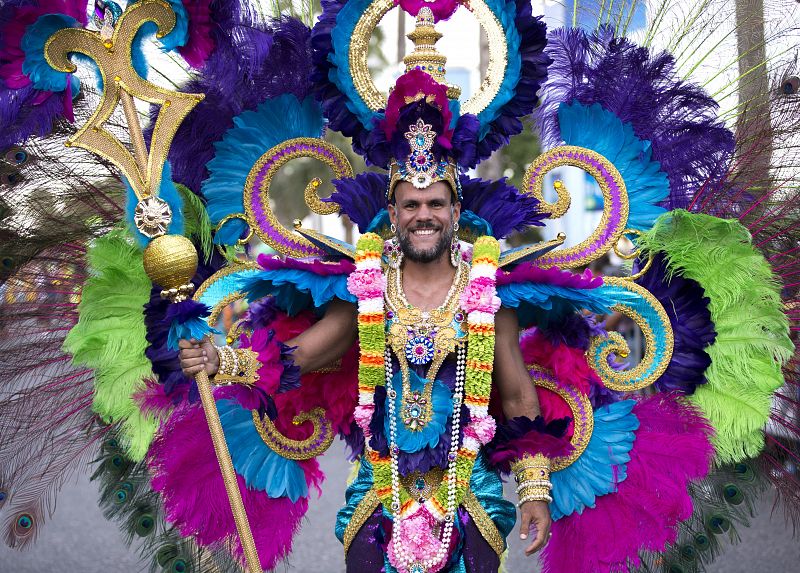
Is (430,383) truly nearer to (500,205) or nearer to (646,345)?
(500,205)

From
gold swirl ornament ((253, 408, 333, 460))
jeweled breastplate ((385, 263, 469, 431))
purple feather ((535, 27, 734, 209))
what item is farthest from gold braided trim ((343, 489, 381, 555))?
purple feather ((535, 27, 734, 209))

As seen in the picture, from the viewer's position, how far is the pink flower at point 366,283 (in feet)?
12.8

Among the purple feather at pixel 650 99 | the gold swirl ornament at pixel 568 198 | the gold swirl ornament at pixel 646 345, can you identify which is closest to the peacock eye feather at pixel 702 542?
the gold swirl ornament at pixel 646 345

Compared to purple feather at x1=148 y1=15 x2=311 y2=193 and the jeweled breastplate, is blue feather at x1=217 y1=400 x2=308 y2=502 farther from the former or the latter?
purple feather at x1=148 y1=15 x2=311 y2=193

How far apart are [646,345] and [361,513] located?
1439 millimetres

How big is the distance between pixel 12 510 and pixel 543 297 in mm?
2666

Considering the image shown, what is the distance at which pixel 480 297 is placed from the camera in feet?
12.7

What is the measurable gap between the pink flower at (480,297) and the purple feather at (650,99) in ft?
3.33

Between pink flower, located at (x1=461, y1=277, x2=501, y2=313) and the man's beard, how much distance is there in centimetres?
17

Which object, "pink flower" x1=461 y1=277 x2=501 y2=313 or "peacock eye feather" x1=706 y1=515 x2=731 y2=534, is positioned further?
"peacock eye feather" x1=706 y1=515 x2=731 y2=534

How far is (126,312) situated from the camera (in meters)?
4.40

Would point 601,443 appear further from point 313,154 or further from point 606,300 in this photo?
point 313,154

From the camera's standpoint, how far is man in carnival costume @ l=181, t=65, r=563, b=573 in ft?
12.6

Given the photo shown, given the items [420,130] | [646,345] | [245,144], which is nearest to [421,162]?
[420,130]
